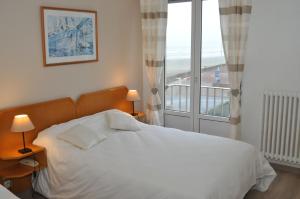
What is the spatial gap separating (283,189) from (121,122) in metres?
2.05

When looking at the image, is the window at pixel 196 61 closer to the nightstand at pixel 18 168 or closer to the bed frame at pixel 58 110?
the bed frame at pixel 58 110

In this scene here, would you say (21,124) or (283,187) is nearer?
(21,124)

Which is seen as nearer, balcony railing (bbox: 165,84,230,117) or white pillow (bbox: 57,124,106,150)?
white pillow (bbox: 57,124,106,150)

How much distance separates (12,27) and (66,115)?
1176 millimetres

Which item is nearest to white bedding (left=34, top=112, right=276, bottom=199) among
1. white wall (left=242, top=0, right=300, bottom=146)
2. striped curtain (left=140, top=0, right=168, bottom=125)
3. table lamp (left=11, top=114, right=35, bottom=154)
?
table lamp (left=11, top=114, right=35, bottom=154)

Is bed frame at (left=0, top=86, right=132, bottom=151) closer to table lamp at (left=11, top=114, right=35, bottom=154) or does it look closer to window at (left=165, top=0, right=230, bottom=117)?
table lamp at (left=11, top=114, right=35, bottom=154)

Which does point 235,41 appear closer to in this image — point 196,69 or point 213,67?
point 213,67

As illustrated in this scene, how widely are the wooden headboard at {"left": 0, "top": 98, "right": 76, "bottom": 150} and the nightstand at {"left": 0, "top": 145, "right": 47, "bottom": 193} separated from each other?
0.12 metres

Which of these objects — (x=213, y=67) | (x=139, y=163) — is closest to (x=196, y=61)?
(x=213, y=67)

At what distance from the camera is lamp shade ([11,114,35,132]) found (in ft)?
9.33

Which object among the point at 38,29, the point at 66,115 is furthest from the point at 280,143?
the point at 38,29

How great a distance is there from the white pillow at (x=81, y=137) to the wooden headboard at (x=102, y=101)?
0.57m

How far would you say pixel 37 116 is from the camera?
327cm

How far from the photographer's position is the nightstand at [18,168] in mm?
2846
